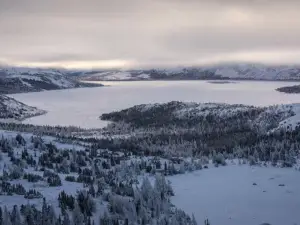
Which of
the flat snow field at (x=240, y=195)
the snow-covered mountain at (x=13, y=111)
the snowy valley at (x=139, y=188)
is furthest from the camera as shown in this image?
the snow-covered mountain at (x=13, y=111)

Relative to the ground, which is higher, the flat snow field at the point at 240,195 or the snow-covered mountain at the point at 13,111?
the flat snow field at the point at 240,195

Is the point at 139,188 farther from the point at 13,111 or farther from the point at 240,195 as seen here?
the point at 13,111

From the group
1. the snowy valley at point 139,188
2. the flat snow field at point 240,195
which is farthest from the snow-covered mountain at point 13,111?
the flat snow field at point 240,195

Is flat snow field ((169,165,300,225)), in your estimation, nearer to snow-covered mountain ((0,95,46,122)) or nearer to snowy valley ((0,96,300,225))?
snowy valley ((0,96,300,225))

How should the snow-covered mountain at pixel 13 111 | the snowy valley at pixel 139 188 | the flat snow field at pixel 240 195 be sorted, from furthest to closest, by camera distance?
the snow-covered mountain at pixel 13 111
the flat snow field at pixel 240 195
the snowy valley at pixel 139 188

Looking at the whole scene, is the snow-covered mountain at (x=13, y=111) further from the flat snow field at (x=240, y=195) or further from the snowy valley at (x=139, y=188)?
the flat snow field at (x=240, y=195)

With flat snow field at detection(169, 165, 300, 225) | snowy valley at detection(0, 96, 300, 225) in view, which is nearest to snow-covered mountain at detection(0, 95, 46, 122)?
snowy valley at detection(0, 96, 300, 225)

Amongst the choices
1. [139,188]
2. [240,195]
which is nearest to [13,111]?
[139,188]
